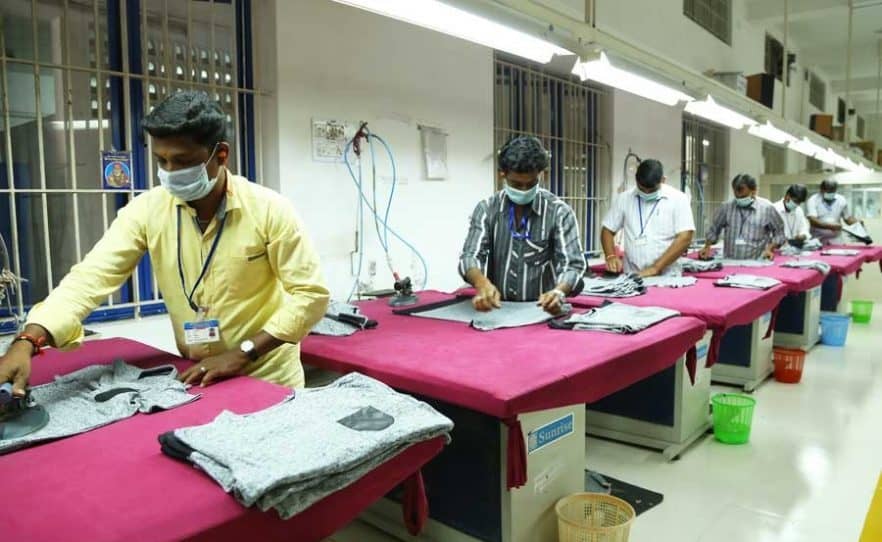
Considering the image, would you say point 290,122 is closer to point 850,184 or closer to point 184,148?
point 184,148

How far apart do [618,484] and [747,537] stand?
21.2 inches

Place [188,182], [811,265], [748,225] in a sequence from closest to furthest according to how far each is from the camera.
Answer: [188,182] → [811,265] → [748,225]

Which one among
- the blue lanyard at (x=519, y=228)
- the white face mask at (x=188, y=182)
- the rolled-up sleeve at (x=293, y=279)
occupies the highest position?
the white face mask at (x=188, y=182)

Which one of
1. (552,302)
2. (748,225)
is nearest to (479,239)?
(552,302)

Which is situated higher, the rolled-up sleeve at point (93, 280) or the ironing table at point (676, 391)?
the rolled-up sleeve at point (93, 280)

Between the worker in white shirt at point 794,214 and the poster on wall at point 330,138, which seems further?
the worker in white shirt at point 794,214

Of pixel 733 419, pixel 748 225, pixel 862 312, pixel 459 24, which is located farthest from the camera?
pixel 862 312

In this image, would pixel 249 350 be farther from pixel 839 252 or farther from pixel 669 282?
pixel 839 252

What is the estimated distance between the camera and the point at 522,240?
8.73 feet

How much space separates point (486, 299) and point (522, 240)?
0.35m

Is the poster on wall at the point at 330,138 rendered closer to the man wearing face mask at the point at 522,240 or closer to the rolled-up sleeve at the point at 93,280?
the man wearing face mask at the point at 522,240

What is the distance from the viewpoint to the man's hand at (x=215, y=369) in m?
1.50

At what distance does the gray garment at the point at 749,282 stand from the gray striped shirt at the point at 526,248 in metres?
1.27

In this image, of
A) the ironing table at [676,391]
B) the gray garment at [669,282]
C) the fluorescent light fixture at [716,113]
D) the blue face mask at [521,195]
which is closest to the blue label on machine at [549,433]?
the ironing table at [676,391]
